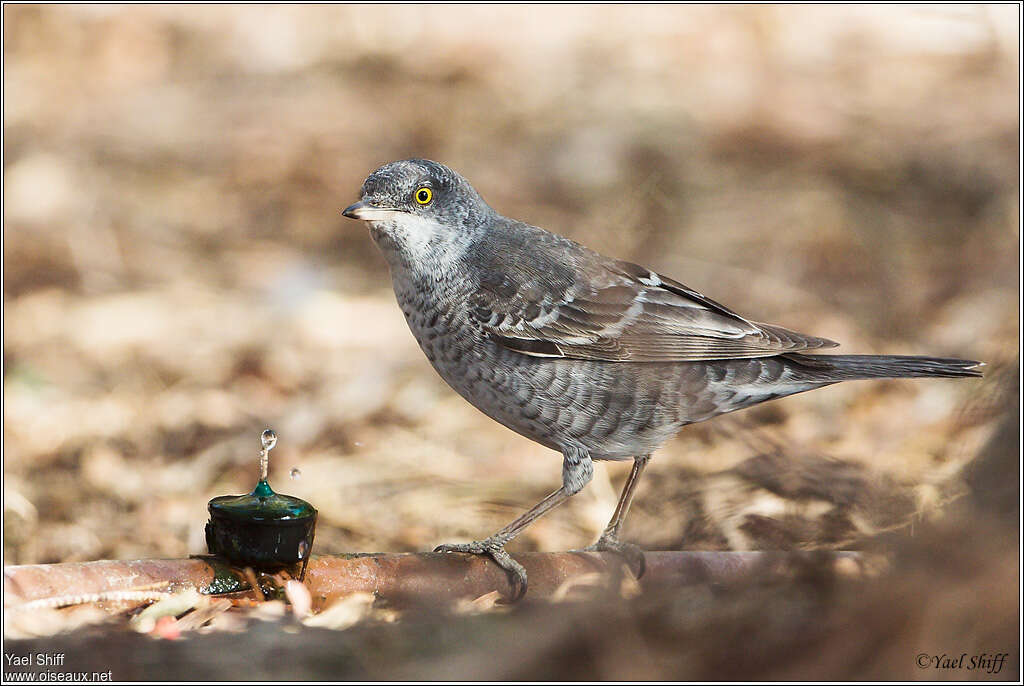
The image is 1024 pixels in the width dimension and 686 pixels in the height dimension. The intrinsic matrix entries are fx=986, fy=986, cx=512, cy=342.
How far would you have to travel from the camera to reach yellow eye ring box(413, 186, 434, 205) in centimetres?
323

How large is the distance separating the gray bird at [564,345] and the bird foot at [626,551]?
0.01m

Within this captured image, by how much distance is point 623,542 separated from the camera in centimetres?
360

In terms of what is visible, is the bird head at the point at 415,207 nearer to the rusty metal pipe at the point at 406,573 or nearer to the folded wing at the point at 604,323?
the folded wing at the point at 604,323

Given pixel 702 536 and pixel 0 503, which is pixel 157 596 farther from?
pixel 702 536

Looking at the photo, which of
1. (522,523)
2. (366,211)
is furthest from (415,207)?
(522,523)

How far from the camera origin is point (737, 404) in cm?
353

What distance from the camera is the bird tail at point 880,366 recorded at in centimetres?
316

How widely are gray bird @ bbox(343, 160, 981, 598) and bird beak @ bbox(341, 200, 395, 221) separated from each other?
0.03m

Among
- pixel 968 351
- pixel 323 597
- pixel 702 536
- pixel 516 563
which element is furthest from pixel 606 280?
pixel 968 351

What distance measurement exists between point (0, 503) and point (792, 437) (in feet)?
12.6

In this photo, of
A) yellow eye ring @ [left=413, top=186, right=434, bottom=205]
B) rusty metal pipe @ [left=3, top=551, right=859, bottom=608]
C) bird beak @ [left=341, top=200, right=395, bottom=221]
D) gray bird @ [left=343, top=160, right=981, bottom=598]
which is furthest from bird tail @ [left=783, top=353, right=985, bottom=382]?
bird beak @ [left=341, top=200, right=395, bottom=221]

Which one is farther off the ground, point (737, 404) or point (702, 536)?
point (737, 404)

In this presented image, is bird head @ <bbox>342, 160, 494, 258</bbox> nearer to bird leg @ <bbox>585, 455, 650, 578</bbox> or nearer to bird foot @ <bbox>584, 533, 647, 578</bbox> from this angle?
bird leg @ <bbox>585, 455, 650, 578</bbox>

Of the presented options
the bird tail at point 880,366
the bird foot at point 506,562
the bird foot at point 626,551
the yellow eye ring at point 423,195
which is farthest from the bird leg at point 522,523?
the yellow eye ring at point 423,195
